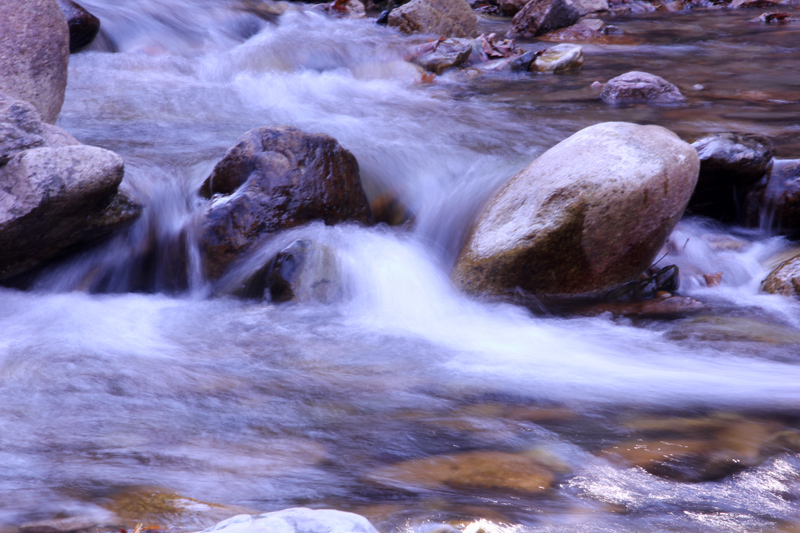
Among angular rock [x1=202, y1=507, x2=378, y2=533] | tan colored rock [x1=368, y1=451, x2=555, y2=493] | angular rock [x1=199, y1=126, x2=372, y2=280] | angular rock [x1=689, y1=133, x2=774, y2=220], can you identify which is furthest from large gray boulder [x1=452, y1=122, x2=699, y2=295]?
angular rock [x1=202, y1=507, x2=378, y2=533]

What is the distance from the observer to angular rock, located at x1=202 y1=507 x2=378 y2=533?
138 centimetres

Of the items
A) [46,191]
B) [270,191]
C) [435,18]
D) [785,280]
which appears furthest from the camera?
[435,18]

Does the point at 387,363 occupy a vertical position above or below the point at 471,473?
below

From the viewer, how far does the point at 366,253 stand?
4305 millimetres

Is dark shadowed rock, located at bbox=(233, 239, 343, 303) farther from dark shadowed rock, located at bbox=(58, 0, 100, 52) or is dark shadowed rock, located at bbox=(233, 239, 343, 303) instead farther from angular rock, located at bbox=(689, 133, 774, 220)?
dark shadowed rock, located at bbox=(58, 0, 100, 52)

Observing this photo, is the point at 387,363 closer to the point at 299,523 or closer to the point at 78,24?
the point at 299,523

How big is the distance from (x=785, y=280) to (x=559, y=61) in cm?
579

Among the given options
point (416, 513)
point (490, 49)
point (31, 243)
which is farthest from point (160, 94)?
point (416, 513)

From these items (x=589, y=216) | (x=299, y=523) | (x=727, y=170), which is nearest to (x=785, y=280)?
(x=727, y=170)

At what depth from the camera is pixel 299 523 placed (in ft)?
4.58

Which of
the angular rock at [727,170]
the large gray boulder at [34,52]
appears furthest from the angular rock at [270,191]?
the angular rock at [727,170]

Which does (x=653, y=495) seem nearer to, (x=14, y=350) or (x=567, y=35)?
(x=14, y=350)

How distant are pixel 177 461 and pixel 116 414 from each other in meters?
0.61

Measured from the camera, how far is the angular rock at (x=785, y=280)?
4.03 m
